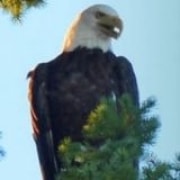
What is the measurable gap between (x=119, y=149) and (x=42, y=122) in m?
2.87

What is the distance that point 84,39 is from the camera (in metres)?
8.28

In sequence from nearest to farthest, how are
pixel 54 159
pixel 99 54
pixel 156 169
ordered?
pixel 156 169 < pixel 54 159 < pixel 99 54

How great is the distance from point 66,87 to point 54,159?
20.6 inches

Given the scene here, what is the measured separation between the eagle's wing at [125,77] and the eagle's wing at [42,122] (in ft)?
1.70

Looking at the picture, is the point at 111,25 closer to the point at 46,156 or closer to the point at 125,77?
the point at 125,77

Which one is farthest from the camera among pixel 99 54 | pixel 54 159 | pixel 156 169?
pixel 99 54

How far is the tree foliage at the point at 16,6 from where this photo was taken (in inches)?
246

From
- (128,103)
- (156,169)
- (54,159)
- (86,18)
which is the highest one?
(86,18)

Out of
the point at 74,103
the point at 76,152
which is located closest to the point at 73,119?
the point at 74,103

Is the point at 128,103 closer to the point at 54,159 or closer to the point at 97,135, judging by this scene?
the point at 97,135

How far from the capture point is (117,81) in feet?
25.4

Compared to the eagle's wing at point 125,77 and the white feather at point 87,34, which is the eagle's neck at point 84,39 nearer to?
the white feather at point 87,34

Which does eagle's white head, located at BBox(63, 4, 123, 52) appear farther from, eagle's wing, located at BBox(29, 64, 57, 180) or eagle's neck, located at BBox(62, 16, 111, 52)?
eagle's wing, located at BBox(29, 64, 57, 180)

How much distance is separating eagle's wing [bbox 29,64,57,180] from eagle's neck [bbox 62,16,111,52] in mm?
538
